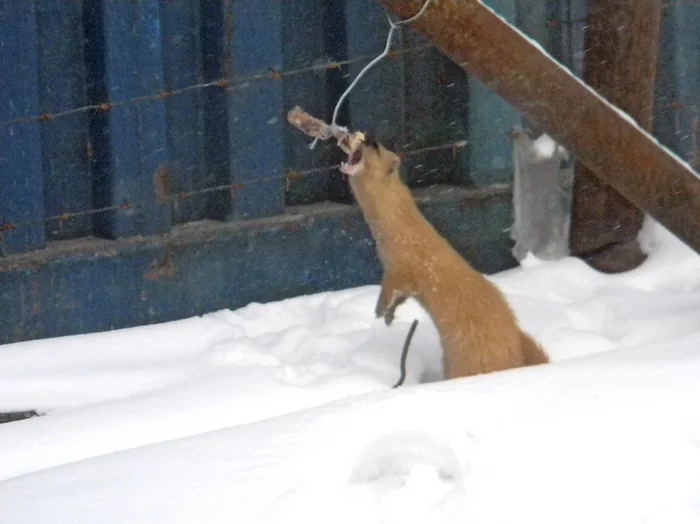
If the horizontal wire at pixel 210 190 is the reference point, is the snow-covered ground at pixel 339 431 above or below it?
below

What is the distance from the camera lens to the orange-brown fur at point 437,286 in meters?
3.57

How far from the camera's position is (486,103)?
5.10 meters

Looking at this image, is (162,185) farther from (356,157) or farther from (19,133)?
(356,157)

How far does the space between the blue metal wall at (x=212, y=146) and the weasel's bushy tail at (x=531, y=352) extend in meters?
1.33

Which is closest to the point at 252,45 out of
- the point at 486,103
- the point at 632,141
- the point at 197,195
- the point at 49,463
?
the point at 197,195

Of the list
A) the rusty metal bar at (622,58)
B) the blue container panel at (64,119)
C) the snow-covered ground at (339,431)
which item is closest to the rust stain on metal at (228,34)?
the blue container panel at (64,119)

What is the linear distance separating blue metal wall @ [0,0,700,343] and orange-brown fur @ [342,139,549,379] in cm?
98

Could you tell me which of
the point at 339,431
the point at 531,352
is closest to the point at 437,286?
the point at 531,352

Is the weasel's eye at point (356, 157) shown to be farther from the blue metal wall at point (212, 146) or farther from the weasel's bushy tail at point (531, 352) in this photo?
the blue metal wall at point (212, 146)

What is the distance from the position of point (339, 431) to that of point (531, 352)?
121 centimetres

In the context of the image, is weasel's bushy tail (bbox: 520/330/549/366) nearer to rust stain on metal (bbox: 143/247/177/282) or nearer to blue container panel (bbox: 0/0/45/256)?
rust stain on metal (bbox: 143/247/177/282)

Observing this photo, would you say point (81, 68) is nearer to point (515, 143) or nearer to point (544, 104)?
point (544, 104)

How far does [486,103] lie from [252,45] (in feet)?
4.22

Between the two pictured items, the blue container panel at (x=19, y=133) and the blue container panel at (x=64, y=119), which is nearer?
the blue container panel at (x=19, y=133)
